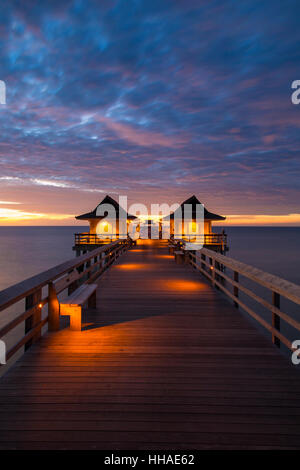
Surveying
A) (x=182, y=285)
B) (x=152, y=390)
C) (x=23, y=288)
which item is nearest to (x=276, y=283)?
(x=152, y=390)

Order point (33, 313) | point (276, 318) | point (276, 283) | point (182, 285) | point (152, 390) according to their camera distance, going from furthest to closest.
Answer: point (182, 285)
point (276, 318)
point (33, 313)
point (276, 283)
point (152, 390)

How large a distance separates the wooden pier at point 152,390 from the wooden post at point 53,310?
0.14m

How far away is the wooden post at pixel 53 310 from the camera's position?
4.30 meters

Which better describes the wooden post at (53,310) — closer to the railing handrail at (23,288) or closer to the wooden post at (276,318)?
the railing handrail at (23,288)

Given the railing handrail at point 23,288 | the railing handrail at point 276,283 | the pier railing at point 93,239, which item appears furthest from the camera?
the pier railing at point 93,239

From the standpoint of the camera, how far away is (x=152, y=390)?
9.21ft

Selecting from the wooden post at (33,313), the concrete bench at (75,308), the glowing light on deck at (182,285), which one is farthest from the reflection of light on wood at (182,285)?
the wooden post at (33,313)

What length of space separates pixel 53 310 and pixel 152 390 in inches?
93.1

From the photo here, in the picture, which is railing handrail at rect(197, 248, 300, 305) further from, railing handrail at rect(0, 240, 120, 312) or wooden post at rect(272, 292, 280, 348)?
railing handrail at rect(0, 240, 120, 312)

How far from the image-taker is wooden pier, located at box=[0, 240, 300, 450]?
2.19 m

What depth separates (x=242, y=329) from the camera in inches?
184

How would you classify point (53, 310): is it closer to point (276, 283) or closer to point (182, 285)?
point (276, 283)
